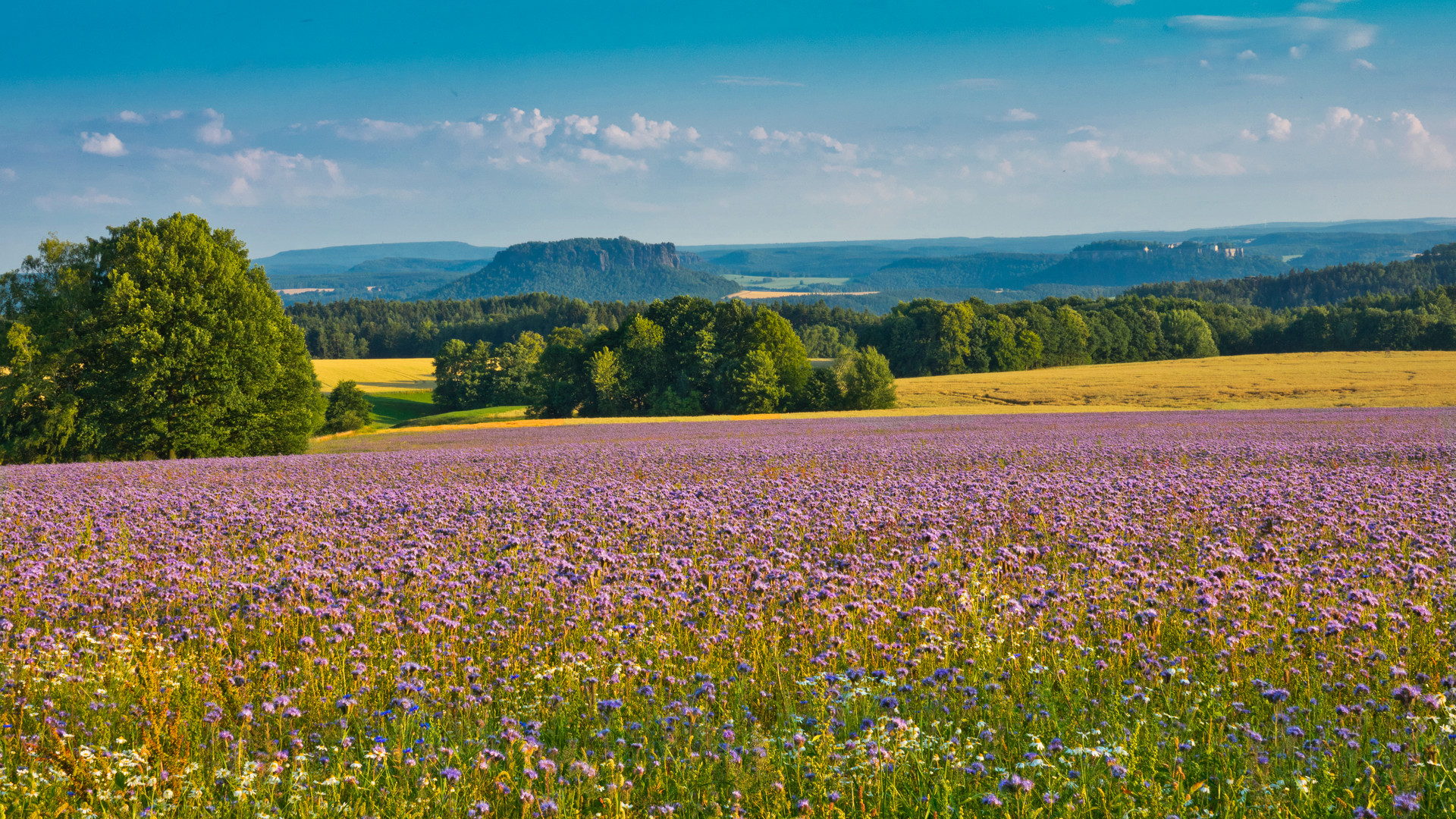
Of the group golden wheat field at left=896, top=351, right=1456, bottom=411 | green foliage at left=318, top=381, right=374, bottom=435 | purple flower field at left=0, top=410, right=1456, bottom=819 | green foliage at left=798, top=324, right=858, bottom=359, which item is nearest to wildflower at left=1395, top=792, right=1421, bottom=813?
purple flower field at left=0, top=410, right=1456, bottom=819

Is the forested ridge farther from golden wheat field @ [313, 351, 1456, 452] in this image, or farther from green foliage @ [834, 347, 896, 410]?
golden wheat field @ [313, 351, 1456, 452]

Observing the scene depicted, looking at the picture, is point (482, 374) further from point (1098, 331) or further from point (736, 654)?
point (736, 654)

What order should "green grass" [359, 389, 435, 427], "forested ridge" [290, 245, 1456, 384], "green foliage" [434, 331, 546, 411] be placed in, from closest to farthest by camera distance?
"green grass" [359, 389, 435, 427] → "forested ridge" [290, 245, 1456, 384] → "green foliage" [434, 331, 546, 411]

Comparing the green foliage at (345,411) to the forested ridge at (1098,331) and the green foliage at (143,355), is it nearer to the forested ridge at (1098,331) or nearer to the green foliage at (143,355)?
the forested ridge at (1098,331)

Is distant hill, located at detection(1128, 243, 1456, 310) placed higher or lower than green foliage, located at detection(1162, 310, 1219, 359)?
higher

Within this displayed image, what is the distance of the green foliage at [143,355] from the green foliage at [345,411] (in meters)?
27.8

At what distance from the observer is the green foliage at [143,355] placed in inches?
1105

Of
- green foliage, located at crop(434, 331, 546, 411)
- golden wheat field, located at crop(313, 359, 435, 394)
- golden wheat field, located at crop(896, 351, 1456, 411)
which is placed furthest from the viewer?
golden wheat field, located at crop(313, 359, 435, 394)

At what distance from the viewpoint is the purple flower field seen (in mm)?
3523

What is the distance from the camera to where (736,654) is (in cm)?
537

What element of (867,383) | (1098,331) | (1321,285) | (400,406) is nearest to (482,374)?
(400,406)

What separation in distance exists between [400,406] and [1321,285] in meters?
168

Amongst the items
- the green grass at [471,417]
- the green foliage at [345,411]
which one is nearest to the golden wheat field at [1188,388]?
the green grass at [471,417]

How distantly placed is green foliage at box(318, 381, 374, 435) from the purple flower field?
51377 mm
